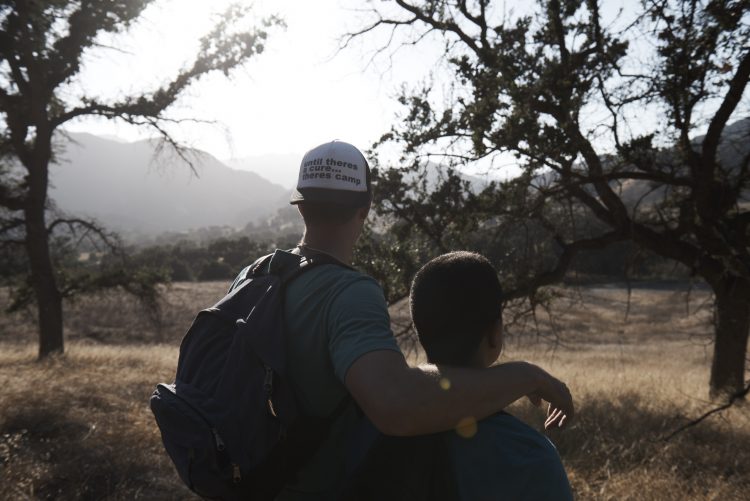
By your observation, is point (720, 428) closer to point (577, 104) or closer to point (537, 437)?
point (577, 104)

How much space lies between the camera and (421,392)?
47.4 inches

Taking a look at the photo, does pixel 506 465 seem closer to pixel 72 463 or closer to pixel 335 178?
pixel 335 178

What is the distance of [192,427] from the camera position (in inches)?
57.4

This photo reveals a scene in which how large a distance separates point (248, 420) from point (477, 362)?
0.64 m

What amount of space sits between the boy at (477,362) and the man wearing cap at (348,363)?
0.11m

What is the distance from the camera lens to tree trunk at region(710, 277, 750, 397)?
316 inches

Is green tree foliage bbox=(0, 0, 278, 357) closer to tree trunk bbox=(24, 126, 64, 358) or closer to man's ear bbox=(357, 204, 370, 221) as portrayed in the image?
tree trunk bbox=(24, 126, 64, 358)

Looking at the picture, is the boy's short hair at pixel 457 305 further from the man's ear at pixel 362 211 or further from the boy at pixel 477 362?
the man's ear at pixel 362 211

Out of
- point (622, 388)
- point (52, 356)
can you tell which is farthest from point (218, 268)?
point (622, 388)

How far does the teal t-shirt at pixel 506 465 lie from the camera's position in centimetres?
134

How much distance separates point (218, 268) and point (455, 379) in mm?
46750

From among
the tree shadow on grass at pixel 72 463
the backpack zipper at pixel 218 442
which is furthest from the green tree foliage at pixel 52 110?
the backpack zipper at pixel 218 442

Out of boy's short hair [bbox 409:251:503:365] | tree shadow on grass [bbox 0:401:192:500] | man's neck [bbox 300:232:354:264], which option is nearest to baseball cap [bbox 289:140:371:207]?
man's neck [bbox 300:232:354:264]

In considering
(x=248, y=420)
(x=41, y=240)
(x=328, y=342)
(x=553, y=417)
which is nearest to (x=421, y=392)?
(x=328, y=342)
